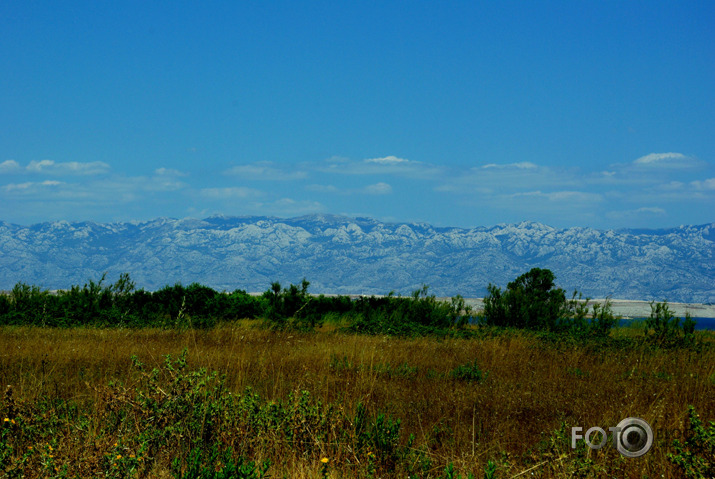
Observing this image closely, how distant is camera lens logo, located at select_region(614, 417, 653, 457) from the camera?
15.6 feet

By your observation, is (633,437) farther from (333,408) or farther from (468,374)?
(468,374)

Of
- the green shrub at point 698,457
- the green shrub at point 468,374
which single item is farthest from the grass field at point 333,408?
the green shrub at point 698,457

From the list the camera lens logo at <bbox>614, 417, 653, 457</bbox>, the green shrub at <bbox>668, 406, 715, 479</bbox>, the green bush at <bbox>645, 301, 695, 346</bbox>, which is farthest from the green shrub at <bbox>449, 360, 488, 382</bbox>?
the green bush at <bbox>645, 301, 695, 346</bbox>

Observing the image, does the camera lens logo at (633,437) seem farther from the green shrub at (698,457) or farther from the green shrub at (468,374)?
the green shrub at (468,374)

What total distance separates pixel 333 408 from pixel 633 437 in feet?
8.84

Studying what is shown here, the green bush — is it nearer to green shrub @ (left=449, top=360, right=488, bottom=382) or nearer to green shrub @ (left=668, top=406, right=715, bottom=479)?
green shrub @ (left=449, top=360, right=488, bottom=382)

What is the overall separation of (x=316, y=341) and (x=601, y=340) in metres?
6.73

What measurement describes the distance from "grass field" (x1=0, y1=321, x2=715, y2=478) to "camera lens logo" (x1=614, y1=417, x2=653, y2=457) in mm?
88

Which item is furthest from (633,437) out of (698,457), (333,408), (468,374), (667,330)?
(667,330)

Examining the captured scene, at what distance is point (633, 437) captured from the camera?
5145 millimetres

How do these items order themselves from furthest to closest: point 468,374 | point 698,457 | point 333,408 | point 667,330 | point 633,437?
point 667,330
point 468,374
point 333,408
point 633,437
point 698,457

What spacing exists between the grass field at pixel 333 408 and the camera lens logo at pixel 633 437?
0.09 metres

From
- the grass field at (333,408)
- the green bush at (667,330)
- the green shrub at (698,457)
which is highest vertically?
the green bush at (667,330)

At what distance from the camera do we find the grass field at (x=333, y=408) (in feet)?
14.9
